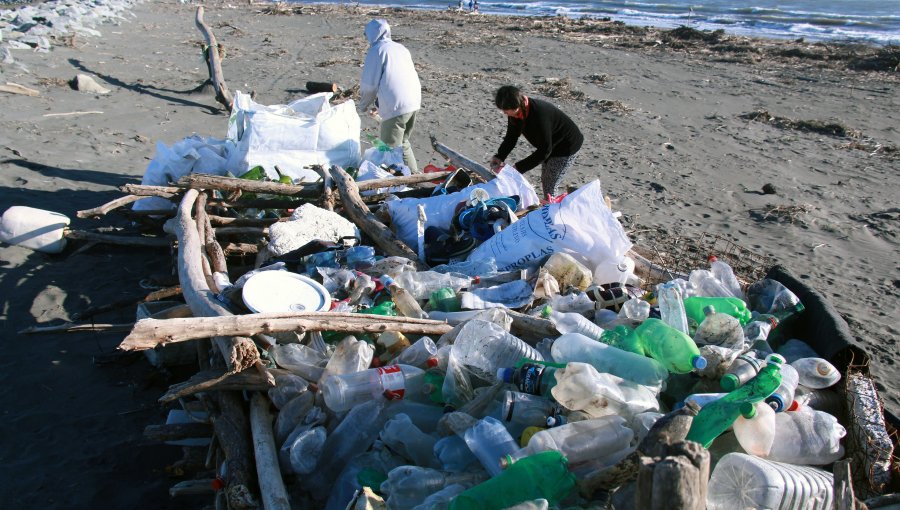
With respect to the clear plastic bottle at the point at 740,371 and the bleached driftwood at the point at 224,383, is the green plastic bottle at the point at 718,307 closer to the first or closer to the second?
the clear plastic bottle at the point at 740,371

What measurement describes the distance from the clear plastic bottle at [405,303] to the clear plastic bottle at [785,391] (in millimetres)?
1773

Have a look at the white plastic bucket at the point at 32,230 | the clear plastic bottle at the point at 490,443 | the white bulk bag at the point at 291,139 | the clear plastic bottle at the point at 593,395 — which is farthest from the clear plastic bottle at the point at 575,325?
the white plastic bucket at the point at 32,230

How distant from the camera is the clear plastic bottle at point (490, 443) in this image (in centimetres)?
224

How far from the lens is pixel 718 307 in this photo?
3379 mm

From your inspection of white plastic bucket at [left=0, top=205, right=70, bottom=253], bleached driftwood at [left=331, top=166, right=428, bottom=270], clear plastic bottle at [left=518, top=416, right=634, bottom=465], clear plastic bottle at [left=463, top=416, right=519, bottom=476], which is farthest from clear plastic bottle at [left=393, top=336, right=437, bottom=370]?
white plastic bucket at [left=0, top=205, right=70, bottom=253]

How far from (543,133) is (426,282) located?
7.39ft

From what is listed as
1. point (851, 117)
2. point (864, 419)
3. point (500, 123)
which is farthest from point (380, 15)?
point (864, 419)

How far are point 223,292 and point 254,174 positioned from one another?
2.44m

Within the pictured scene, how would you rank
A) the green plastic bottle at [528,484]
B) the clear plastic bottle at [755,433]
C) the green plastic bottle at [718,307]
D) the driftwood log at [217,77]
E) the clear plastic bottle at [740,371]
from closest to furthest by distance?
the green plastic bottle at [528,484], the clear plastic bottle at [755,433], the clear plastic bottle at [740,371], the green plastic bottle at [718,307], the driftwood log at [217,77]

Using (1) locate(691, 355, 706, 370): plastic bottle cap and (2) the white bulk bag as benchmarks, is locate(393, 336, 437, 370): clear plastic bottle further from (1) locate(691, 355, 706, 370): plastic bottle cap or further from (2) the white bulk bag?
(2) the white bulk bag

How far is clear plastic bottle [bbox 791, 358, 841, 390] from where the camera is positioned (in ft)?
9.16

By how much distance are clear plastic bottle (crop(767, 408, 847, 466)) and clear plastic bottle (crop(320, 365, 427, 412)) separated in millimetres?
1527

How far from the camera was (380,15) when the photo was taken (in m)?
25.1

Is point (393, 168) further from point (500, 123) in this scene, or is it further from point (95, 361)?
point (500, 123)
